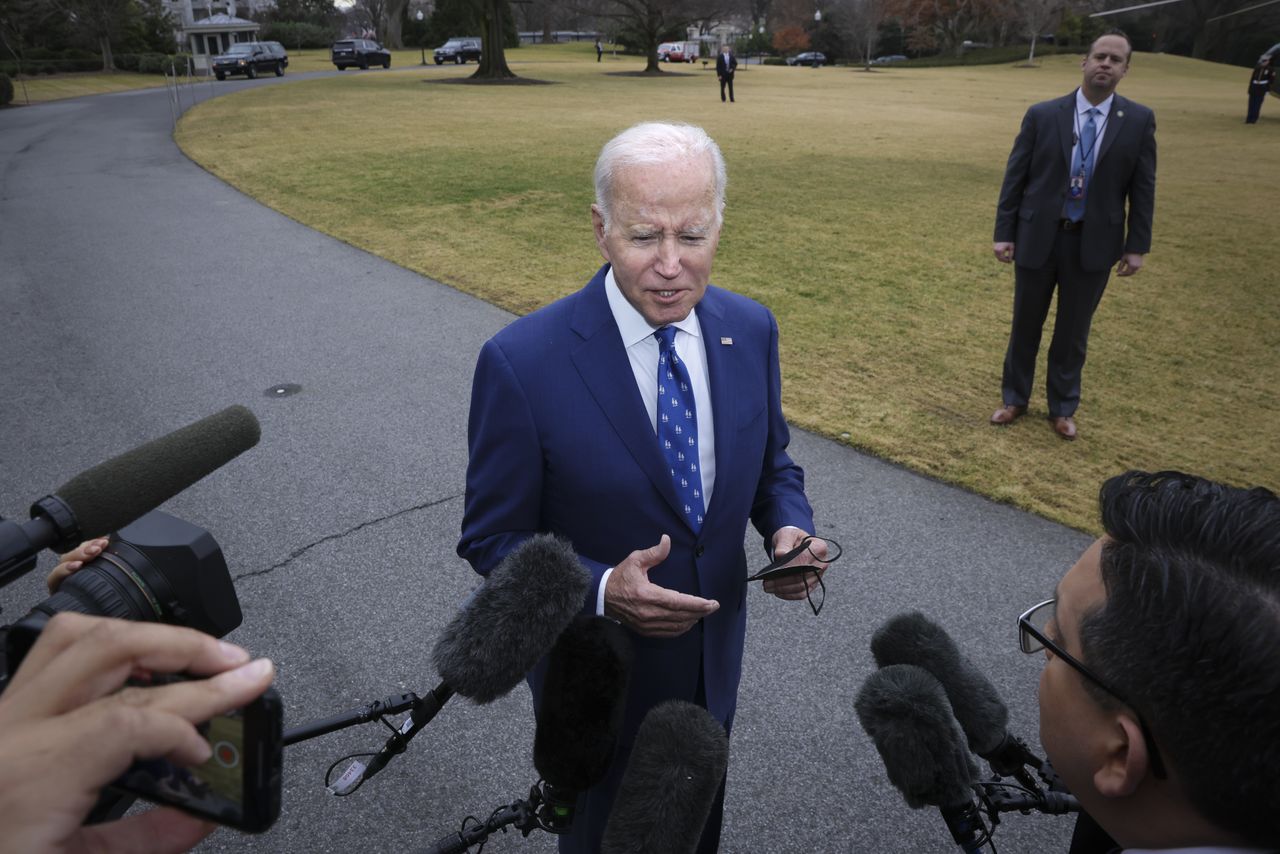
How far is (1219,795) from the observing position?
1.01m

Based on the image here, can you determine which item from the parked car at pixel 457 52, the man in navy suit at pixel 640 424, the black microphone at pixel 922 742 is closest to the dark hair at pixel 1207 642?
the black microphone at pixel 922 742

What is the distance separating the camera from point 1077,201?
214 inches

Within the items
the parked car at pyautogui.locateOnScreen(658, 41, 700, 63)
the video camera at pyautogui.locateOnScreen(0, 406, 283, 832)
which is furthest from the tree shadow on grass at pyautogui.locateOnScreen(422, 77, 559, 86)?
the video camera at pyautogui.locateOnScreen(0, 406, 283, 832)

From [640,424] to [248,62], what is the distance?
49.8 m

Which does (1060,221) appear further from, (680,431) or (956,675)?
(956,675)

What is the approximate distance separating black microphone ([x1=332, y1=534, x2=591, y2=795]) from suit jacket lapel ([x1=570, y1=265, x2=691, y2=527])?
17.2 inches

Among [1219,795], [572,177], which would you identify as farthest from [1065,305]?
[572,177]

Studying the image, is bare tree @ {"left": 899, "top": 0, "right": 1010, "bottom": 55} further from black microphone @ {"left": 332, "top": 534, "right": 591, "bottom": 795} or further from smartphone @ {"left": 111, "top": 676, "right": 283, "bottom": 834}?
smartphone @ {"left": 111, "top": 676, "right": 283, "bottom": 834}

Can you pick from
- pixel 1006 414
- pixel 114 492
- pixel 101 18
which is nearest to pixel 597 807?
pixel 114 492

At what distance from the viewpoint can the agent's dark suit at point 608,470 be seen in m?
2.03

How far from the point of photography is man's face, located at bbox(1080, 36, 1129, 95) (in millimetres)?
5191

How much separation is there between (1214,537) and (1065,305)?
5142 mm

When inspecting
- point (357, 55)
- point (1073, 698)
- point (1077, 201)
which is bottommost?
point (1073, 698)

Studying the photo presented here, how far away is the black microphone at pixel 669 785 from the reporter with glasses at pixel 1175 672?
1.96 ft
